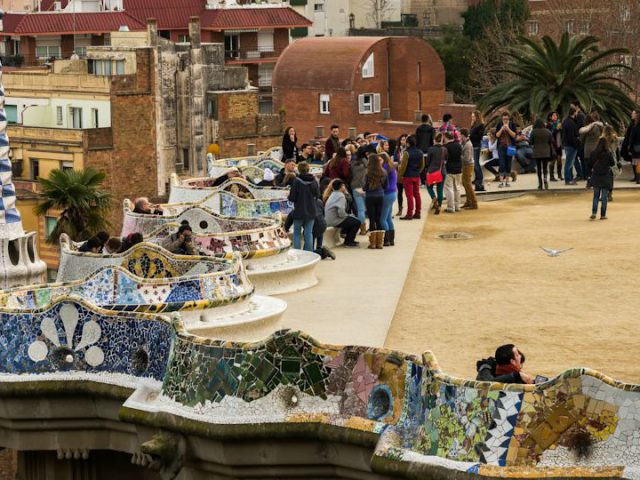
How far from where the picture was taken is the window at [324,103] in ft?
287

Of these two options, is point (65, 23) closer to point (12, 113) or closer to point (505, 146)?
point (12, 113)

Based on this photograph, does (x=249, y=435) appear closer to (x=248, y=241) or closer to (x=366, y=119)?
(x=248, y=241)

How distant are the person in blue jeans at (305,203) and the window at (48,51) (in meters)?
85.0

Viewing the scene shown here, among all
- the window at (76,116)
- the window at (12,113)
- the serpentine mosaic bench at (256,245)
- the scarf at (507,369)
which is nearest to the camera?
the scarf at (507,369)

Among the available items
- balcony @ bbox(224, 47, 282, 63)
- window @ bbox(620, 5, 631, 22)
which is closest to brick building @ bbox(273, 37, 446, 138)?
window @ bbox(620, 5, 631, 22)

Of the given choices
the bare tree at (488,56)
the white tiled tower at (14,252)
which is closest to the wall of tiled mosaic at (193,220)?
the white tiled tower at (14,252)

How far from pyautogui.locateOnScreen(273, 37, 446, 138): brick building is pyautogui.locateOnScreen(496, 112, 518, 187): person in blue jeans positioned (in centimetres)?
5054

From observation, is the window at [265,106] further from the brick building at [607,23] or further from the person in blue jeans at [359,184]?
the person in blue jeans at [359,184]

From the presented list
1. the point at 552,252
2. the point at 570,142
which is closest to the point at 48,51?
the point at 570,142

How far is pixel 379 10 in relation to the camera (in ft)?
409

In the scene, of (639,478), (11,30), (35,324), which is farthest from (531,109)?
(11,30)

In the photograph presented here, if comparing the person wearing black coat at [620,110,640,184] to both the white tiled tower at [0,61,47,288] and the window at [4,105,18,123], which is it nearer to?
the white tiled tower at [0,61,47,288]

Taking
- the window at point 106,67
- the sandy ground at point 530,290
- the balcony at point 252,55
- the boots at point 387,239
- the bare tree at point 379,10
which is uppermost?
the bare tree at point 379,10

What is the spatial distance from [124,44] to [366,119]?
667 inches
